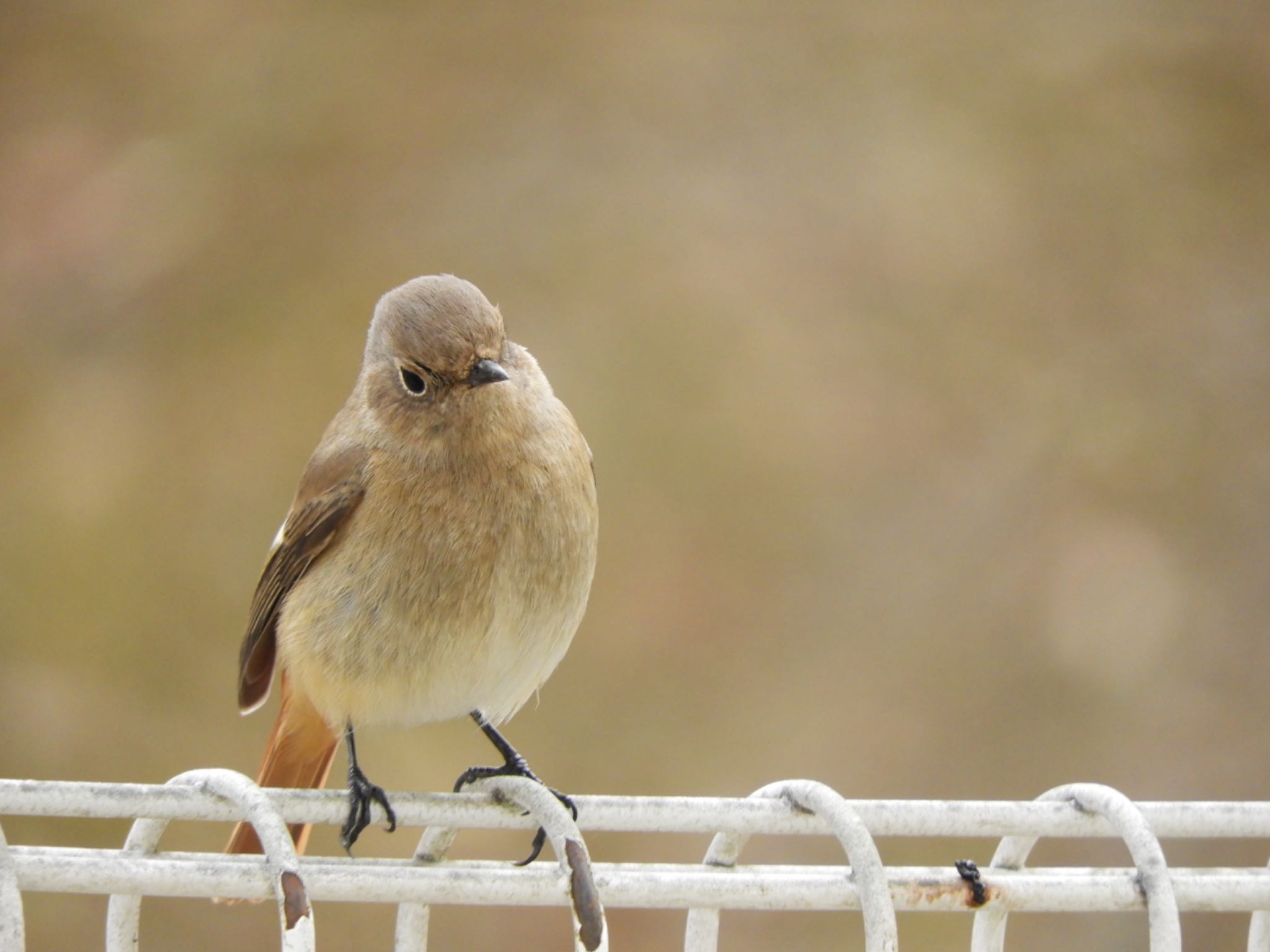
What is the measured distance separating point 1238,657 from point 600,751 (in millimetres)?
2109

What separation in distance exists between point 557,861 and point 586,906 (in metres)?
0.09

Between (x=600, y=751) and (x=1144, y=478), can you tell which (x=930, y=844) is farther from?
(x=1144, y=478)

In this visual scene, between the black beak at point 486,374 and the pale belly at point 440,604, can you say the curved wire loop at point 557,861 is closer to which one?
the pale belly at point 440,604

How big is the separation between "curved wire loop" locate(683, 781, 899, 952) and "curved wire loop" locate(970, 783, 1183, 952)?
116 mm

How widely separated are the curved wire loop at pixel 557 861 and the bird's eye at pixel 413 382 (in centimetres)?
82

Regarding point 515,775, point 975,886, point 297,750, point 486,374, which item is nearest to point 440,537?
point 486,374

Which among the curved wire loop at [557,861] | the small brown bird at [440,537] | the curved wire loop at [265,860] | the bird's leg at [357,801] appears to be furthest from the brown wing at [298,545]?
the curved wire loop at [265,860]

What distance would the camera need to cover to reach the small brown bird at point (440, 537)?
1888 millimetres

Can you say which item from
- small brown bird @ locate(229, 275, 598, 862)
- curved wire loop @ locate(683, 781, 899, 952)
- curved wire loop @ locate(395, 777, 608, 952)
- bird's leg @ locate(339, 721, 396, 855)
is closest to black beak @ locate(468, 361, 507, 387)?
small brown bird @ locate(229, 275, 598, 862)

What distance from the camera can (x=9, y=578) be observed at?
4.43 meters

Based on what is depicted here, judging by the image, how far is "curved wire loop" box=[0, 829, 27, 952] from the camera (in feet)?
2.95

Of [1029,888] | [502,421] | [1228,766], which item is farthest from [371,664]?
[1228,766]

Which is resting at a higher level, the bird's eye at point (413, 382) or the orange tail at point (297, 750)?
the bird's eye at point (413, 382)

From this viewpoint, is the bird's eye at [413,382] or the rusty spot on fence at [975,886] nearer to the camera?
the rusty spot on fence at [975,886]
